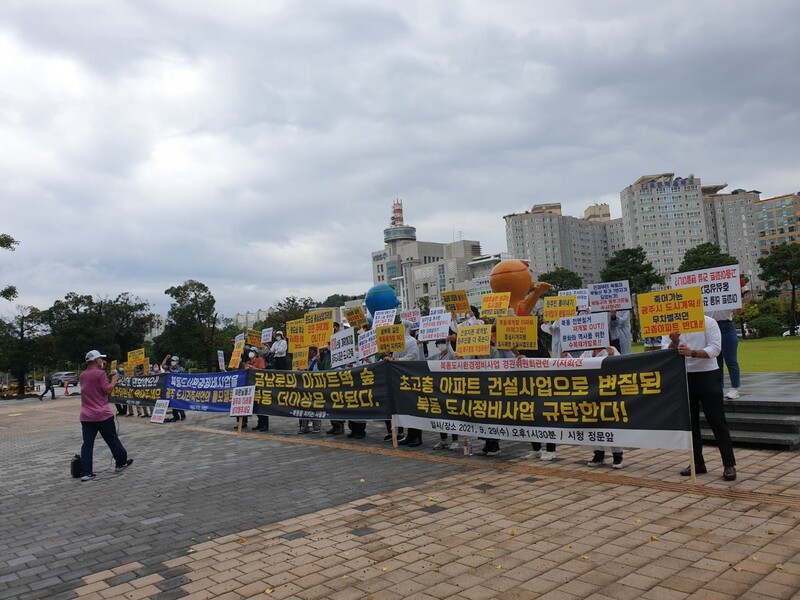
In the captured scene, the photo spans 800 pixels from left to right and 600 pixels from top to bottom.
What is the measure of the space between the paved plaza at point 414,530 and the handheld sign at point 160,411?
6.97m

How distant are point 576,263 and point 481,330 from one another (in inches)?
5676

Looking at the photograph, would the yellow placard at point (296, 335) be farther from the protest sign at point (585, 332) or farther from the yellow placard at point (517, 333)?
the protest sign at point (585, 332)

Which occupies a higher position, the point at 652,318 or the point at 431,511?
the point at 652,318

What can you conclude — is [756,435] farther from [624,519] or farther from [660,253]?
[660,253]

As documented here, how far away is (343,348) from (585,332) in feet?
16.2

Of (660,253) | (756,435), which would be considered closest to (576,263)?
(660,253)

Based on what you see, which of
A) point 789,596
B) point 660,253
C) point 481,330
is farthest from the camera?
point 660,253

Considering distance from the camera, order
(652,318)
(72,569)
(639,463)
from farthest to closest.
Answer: (639,463) < (652,318) < (72,569)

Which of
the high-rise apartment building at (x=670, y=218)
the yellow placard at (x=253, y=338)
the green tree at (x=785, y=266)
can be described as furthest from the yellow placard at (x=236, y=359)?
the high-rise apartment building at (x=670, y=218)

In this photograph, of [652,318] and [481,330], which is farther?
[481,330]

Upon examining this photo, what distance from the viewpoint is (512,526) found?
16.7ft

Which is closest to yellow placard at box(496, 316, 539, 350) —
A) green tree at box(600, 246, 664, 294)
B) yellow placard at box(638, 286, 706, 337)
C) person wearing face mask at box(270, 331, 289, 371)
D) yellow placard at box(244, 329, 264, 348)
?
yellow placard at box(638, 286, 706, 337)

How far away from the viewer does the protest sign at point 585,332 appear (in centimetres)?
762

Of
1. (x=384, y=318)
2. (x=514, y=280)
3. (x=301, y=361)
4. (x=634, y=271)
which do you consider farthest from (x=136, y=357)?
(x=634, y=271)
